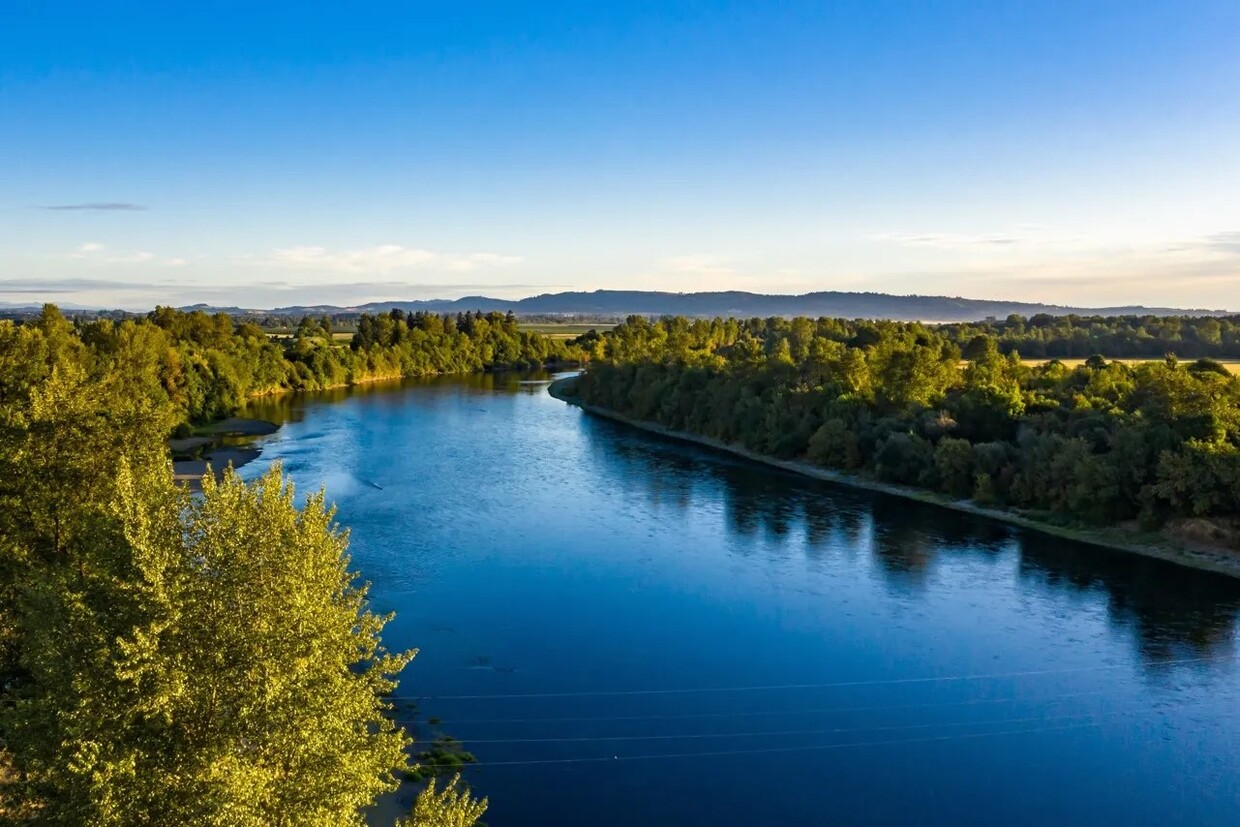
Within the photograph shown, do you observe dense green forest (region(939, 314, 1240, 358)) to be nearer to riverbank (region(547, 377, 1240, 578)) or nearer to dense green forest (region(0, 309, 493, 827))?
riverbank (region(547, 377, 1240, 578))

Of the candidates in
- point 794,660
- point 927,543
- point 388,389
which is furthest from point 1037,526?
point 388,389

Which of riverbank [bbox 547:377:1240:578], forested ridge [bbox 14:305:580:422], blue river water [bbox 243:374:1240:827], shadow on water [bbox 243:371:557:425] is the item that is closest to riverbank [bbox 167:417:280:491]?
forested ridge [bbox 14:305:580:422]

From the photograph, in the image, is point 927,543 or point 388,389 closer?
point 927,543

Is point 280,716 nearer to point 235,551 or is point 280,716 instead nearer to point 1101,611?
point 235,551

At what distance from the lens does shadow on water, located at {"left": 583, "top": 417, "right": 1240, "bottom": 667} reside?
33125 millimetres

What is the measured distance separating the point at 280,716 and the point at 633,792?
1197cm

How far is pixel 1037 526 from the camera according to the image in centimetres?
4653

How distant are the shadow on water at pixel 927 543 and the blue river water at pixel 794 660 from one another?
0.20m

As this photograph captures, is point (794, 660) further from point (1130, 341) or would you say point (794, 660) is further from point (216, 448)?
point (1130, 341)

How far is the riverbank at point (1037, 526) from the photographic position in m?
39.6

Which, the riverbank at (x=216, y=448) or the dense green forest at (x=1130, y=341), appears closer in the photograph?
the riverbank at (x=216, y=448)

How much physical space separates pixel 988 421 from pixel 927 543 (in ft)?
57.3

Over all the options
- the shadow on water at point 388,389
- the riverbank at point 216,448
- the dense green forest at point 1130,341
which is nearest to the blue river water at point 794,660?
the riverbank at point 216,448

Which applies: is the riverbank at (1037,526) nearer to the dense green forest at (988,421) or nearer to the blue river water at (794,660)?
the dense green forest at (988,421)
